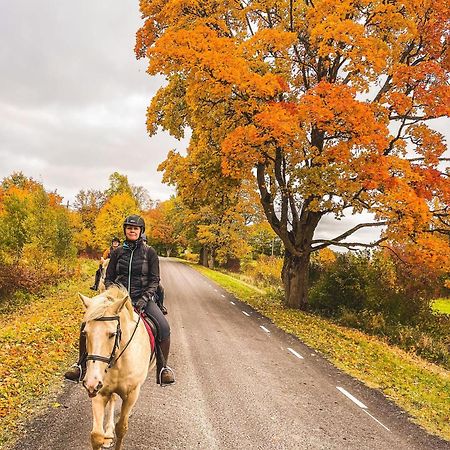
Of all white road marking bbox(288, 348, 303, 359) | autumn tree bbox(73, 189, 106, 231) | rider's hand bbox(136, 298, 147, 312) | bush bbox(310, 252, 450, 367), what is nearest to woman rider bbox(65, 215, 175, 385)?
rider's hand bbox(136, 298, 147, 312)

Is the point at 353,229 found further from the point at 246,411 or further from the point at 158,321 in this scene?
the point at 158,321

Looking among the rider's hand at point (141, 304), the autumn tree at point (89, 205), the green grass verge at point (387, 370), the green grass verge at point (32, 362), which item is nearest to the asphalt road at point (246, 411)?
the green grass verge at point (32, 362)

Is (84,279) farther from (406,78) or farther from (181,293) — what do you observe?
(406,78)

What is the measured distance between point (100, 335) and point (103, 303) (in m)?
0.38

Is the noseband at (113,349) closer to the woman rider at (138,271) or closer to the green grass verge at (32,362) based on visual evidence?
the woman rider at (138,271)

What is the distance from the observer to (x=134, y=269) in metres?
6.02

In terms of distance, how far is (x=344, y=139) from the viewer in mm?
16047

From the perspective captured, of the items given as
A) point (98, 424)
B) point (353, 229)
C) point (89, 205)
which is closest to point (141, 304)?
point (98, 424)

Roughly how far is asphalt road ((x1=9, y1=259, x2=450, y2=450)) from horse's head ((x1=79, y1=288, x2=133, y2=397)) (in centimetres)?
199

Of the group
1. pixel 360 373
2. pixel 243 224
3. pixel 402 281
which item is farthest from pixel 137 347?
pixel 243 224

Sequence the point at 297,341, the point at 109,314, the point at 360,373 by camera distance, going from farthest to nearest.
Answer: the point at 297,341 → the point at 360,373 → the point at 109,314

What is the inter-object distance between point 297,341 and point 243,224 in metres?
35.0

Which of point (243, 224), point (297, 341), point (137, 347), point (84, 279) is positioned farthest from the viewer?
point (243, 224)

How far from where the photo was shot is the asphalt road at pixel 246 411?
579 centimetres
